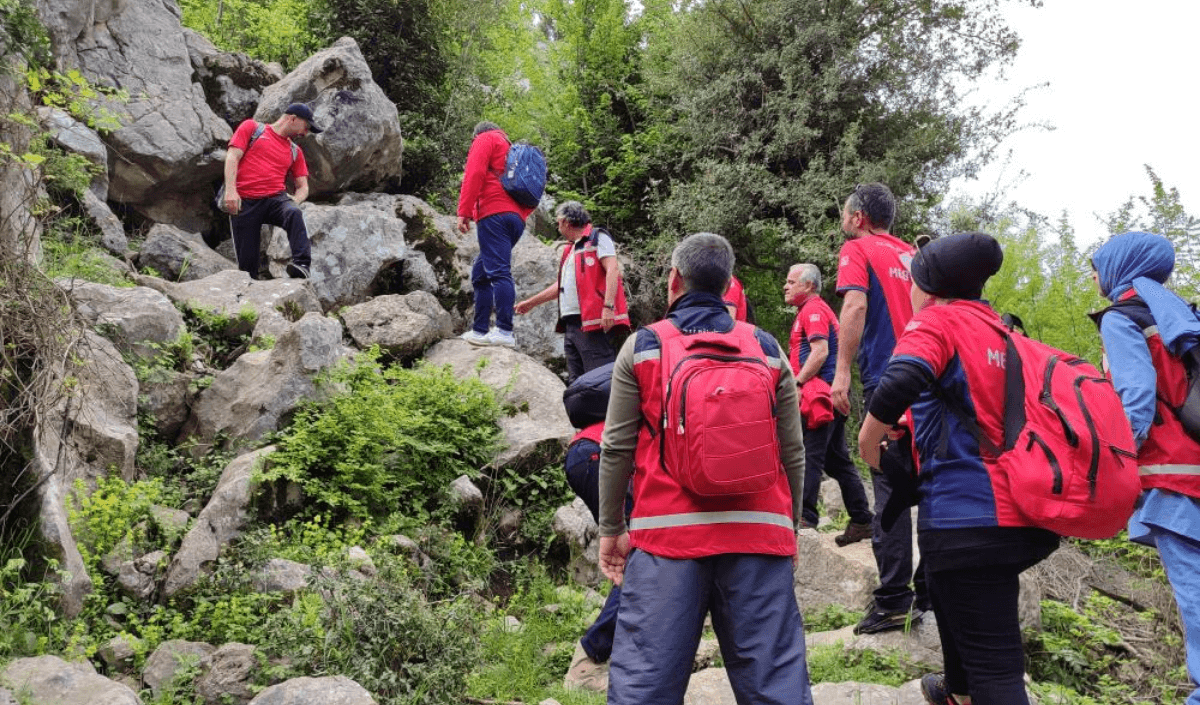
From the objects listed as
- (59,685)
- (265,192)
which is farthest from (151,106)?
(59,685)

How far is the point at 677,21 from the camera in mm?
16234

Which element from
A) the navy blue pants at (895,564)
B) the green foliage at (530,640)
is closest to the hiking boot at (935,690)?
the navy blue pants at (895,564)

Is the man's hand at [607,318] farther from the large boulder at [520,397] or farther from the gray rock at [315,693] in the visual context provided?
the gray rock at [315,693]

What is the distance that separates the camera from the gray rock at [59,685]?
3707 millimetres

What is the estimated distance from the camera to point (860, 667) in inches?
190

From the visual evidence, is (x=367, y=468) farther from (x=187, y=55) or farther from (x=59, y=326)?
(x=187, y=55)

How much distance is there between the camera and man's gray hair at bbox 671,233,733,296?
3477 mm

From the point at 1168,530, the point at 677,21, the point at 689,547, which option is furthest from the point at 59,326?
the point at 677,21

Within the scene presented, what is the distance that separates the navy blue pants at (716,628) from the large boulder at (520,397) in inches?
185

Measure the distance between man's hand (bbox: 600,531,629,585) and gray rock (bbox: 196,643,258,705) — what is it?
2.12 meters

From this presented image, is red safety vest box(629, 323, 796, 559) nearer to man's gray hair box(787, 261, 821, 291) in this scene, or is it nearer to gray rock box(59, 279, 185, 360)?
man's gray hair box(787, 261, 821, 291)

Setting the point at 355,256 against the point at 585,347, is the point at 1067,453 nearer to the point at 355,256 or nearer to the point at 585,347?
the point at 585,347

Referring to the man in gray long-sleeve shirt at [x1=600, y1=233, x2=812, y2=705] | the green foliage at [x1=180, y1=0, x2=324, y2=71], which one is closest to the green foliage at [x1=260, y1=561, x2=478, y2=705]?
the man in gray long-sleeve shirt at [x1=600, y1=233, x2=812, y2=705]

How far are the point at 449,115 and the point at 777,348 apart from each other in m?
13.0
